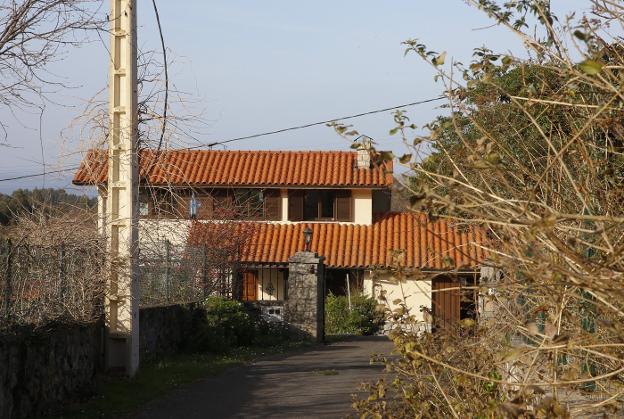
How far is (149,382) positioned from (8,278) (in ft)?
12.9

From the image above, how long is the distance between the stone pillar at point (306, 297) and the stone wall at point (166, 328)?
4.31 meters

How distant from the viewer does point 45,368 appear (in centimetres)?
1051

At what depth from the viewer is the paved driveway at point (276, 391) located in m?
11.6

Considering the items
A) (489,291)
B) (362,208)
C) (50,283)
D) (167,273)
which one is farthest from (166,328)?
(362,208)

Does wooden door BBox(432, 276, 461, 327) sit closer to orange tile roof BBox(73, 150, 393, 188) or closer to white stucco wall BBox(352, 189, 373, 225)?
white stucco wall BBox(352, 189, 373, 225)

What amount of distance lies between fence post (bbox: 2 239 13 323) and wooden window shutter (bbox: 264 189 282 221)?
81.8 ft

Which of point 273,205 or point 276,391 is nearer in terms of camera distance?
point 276,391

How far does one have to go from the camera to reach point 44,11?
959 centimetres

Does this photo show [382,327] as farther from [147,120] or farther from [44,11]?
[44,11]

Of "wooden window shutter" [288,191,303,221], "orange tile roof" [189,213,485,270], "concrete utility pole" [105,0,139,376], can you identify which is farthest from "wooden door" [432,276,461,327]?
"wooden window shutter" [288,191,303,221]

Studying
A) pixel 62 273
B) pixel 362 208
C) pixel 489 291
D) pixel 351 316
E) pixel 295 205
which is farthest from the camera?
pixel 295 205

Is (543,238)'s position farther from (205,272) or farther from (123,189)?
(205,272)

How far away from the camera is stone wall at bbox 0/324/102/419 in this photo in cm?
956

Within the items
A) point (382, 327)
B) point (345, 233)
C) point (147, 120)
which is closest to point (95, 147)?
point (147, 120)
